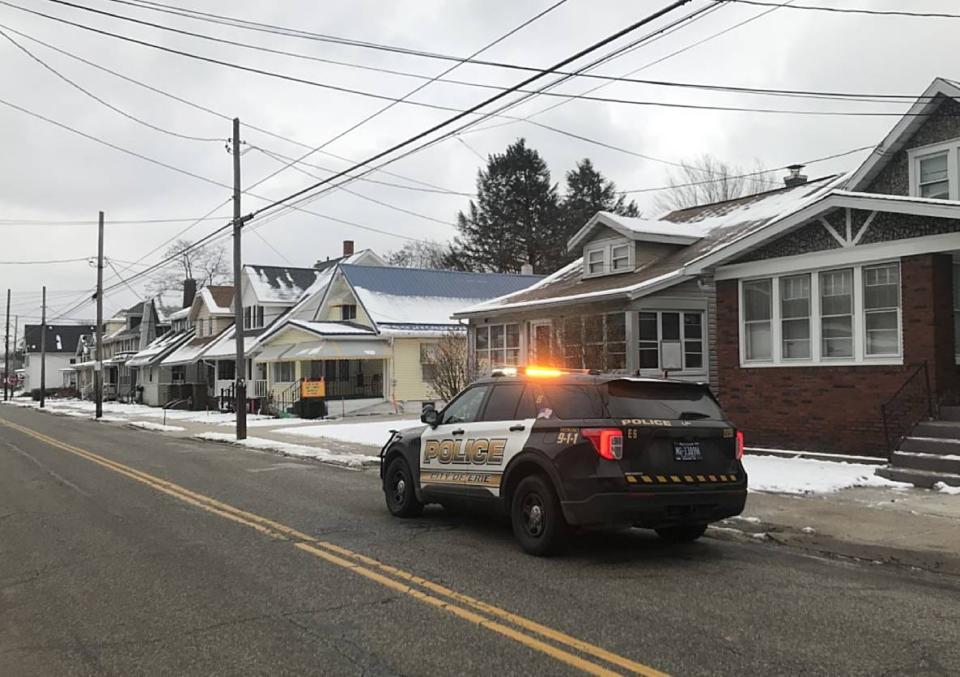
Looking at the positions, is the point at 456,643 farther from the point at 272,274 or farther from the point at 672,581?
the point at 272,274

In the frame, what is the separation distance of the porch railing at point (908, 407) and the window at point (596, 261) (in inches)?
451

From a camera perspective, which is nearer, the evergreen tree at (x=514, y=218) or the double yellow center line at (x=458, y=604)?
the double yellow center line at (x=458, y=604)

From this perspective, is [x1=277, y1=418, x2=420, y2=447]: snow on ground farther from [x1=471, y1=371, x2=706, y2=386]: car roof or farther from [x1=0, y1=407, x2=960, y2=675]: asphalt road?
[x1=471, y1=371, x2=706, y2=386]: car roof

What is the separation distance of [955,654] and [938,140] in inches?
498

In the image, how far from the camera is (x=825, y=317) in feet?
47.7

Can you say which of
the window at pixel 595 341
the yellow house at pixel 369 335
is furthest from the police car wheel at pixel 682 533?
the yellow house at pixel 369 335

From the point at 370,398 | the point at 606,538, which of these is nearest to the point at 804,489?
the point at 606,538

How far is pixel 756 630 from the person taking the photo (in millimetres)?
5562

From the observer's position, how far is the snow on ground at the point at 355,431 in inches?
870

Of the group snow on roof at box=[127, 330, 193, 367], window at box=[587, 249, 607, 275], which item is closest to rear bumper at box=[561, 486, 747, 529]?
window at box=[587, 249, 607, 275]

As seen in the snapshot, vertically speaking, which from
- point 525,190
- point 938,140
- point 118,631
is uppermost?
point 525,190

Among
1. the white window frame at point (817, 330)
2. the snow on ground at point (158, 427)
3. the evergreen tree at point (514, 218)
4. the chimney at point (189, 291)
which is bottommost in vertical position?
the snow on ground at point (158, 427)

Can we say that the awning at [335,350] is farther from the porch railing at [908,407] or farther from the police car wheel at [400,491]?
the police car wheel at [400,491]

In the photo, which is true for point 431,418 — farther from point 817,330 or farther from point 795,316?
point 795,316
